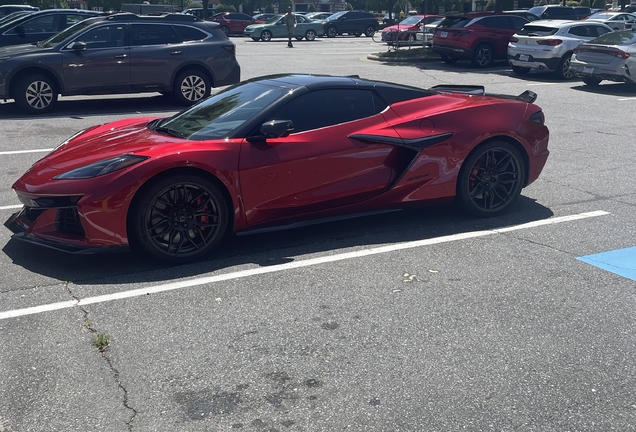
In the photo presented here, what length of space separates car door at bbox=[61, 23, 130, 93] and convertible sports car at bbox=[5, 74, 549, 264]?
22.2 feet

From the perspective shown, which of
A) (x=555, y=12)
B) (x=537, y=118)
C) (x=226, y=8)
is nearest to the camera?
(x=537, y=118)

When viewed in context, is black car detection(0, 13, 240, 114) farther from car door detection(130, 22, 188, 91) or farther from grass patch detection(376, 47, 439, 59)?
grass patch detection(376, 47, 439, 59)

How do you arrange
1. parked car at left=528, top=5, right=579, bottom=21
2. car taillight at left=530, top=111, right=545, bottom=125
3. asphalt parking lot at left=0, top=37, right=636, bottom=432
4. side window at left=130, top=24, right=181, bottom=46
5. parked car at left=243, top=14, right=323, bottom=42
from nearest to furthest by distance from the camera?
asphalt parking lot at left=0, top=37, right=636, bottom=432 → car taillight at left=530, top=111, right=545, bottom=125 → side window at left=130, top=24, right=181, bottom=46 → parked car at left=528, top=5, right=579, bottom=21 → parked car at left=243, top=14, right=323, bottom=42

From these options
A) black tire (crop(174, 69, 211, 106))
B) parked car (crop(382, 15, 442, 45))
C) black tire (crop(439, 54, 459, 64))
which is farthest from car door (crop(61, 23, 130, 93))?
parked car (crop(382, 15, 442, 45))

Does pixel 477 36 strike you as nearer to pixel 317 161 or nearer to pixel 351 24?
pixel 317 161

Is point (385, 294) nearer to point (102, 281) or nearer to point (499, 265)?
point (499, 265)

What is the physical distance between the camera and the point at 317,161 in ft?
19.7

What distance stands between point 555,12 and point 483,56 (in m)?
10.8

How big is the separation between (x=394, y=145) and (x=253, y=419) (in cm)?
333

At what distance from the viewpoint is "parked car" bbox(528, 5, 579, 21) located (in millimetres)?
30172

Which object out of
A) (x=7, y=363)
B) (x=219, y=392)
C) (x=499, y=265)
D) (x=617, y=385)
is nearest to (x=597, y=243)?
(x=499, y=265)

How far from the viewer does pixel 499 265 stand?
18.9ft

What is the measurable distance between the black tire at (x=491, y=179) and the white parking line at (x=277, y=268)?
1.10ft

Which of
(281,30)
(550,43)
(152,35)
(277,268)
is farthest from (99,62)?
(281,30)
